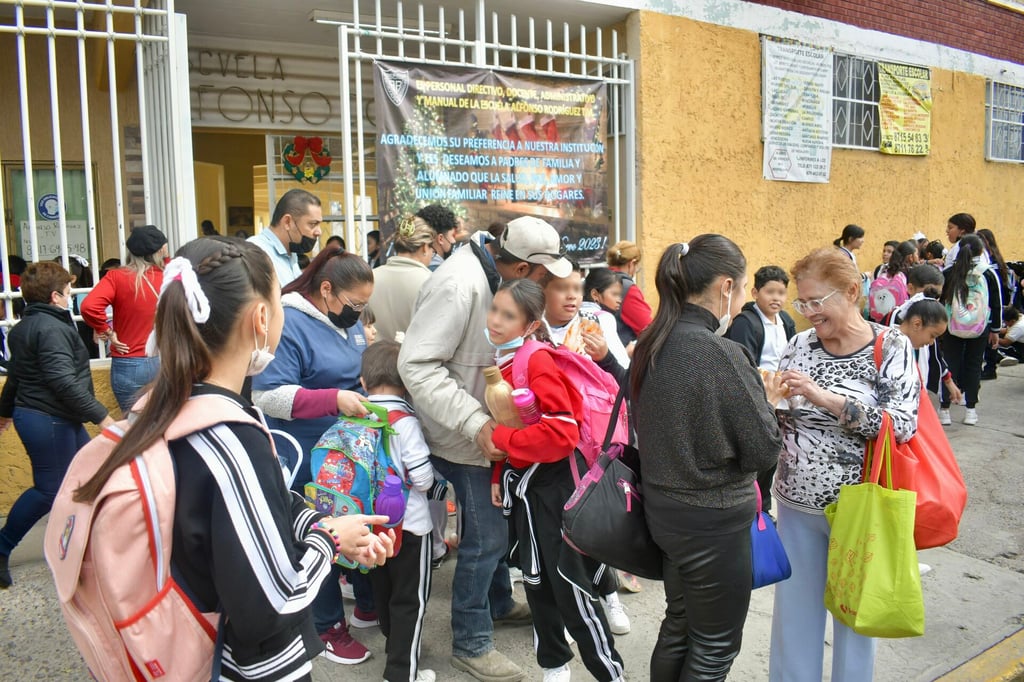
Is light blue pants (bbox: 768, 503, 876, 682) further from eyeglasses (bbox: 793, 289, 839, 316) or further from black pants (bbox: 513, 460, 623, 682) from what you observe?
eyeglasses (bbox: 793, 289, 839, 316)

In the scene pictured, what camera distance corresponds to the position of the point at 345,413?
3.19 metres

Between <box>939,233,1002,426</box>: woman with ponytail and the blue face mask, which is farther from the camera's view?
<box>939,233,1002,426</box>: woman with ponytail

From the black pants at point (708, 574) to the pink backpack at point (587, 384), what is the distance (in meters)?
0.51

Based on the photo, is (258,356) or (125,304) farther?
(125,304)

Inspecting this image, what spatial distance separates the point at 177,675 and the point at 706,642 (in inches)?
64.6

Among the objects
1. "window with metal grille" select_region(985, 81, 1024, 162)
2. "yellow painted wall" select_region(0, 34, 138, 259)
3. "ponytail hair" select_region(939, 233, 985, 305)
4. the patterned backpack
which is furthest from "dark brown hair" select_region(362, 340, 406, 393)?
"window with metal grille" select_region(985, 81, 1024, 162)

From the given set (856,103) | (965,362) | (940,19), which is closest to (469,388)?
(965,362)

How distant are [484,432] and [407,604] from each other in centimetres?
78

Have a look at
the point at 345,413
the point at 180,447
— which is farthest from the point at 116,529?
the point at 345,413

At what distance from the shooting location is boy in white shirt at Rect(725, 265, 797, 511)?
483 centimetres

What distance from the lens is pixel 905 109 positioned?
34.9ft

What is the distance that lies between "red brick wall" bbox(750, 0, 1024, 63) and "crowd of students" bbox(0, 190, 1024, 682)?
7218 millimetres

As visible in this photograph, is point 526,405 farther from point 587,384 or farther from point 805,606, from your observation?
point 805,606

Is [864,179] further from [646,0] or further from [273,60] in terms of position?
[273,60]
